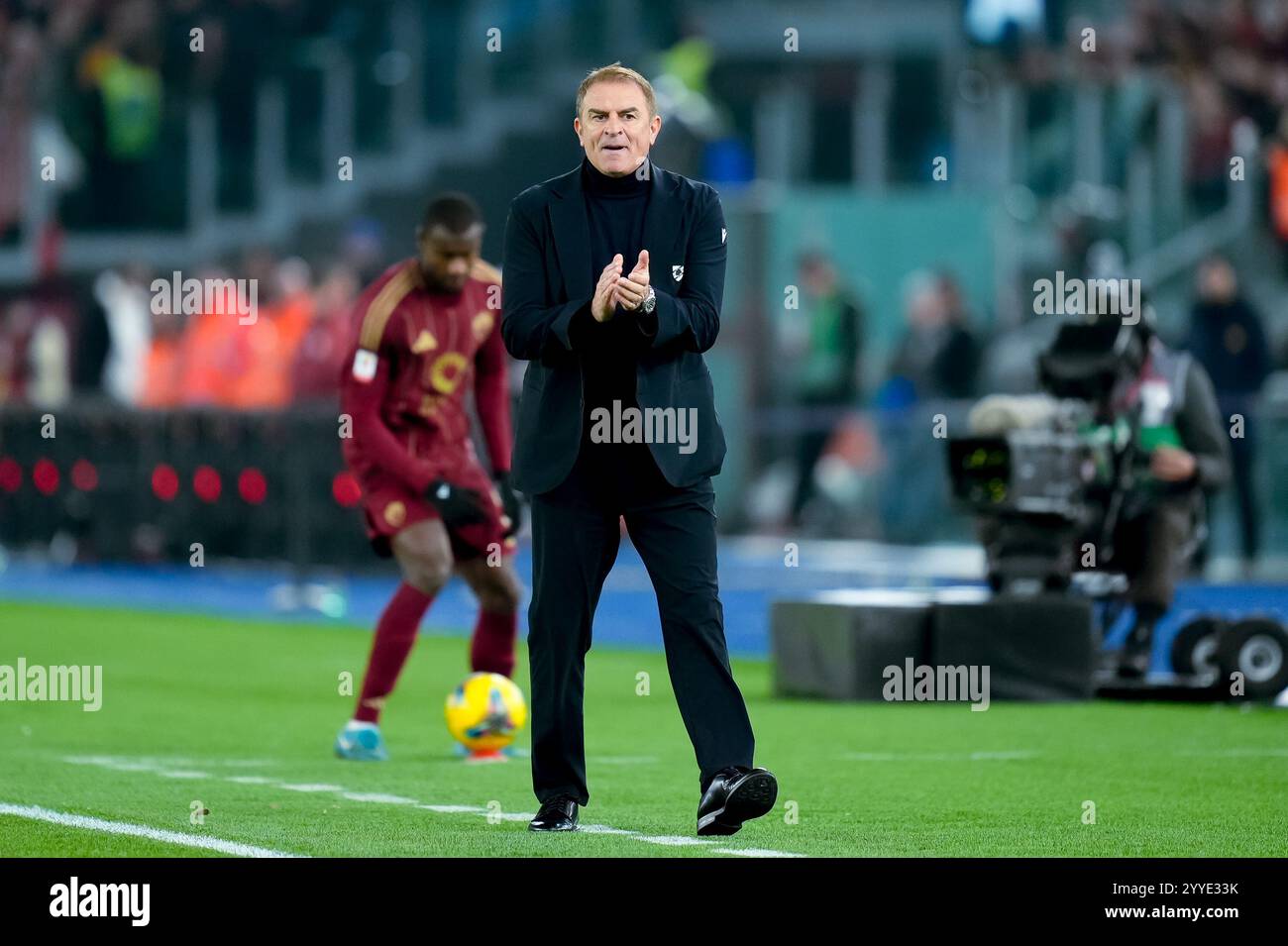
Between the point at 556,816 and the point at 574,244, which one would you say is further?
the point at 556,816

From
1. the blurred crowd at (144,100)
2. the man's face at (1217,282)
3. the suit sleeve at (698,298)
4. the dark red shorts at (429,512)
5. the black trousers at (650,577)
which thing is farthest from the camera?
the blurred crowd at (144,100)

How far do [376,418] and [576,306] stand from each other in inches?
133

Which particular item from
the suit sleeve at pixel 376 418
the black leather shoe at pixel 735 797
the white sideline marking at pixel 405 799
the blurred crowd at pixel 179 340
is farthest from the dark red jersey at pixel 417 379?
the blurred crowd at pixel 179 340

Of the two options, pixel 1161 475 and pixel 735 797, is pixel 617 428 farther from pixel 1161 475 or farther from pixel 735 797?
pixel 1161 475

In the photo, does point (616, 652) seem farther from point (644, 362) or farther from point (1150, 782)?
point (644, 362)

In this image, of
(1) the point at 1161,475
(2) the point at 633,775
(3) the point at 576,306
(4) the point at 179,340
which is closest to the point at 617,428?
(3) the point at 576,306

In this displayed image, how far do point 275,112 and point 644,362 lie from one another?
2091 centimetres

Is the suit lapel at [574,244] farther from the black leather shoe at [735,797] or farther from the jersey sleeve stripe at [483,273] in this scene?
the jersey sleeve stripe at [483,273]

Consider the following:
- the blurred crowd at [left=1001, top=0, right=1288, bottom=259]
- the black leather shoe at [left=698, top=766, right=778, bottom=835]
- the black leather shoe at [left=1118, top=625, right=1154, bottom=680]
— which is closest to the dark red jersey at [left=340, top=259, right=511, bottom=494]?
the black leather shoe at [left=698, top=766, right=778, bottom=835]

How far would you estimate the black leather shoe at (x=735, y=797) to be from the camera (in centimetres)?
823

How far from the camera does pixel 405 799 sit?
9.79 m

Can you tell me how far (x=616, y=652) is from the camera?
1777 cm

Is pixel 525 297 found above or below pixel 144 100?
below
